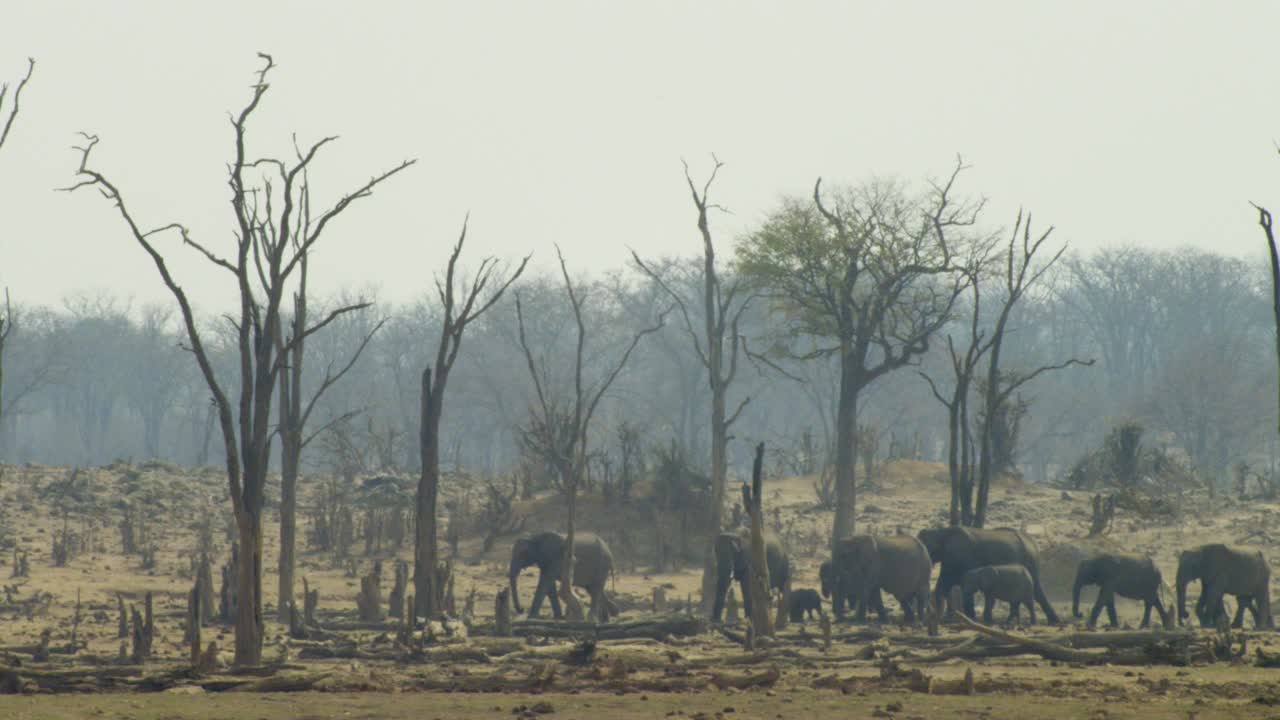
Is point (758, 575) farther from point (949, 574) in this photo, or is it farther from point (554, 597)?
point (949, 574)

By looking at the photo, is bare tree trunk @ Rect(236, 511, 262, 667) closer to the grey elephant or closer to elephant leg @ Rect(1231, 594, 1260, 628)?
the grey elephant

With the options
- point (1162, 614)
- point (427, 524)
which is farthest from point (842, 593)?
point (427, 524)

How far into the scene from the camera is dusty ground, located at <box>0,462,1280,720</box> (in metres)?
12.2

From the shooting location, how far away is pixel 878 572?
2212cm

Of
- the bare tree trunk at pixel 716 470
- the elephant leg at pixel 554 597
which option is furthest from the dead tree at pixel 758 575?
the bare tree trunk at pixel 716 470

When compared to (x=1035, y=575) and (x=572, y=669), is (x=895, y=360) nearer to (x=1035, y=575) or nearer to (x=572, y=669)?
(x=1035, y=575)

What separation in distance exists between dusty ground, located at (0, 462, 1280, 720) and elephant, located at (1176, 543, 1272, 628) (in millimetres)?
1901

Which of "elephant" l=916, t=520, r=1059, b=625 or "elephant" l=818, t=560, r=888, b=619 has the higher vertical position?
"elephant" l=916, t=520, r=1059, b=625

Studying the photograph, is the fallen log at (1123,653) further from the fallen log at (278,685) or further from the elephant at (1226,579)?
the fallen log at (278,685)

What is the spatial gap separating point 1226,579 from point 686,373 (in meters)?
43.3

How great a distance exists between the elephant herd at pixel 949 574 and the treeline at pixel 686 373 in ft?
113

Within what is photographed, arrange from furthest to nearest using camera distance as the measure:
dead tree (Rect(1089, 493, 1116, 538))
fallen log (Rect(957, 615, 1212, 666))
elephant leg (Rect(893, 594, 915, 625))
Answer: dead tree (Rect(1089, 493, 1116, 538)), elephant leg (Rect(893, 594, 915, 625)), fallen log (Rect(957, 615, 1212, 666))

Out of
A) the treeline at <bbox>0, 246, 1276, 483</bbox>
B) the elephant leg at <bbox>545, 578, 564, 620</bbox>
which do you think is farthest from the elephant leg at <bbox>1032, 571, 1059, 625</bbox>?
the treeline at <bbox>0, 246, 1276, 483</bbox>

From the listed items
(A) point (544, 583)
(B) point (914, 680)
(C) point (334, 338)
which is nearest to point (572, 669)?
(B) point (914, 680)
